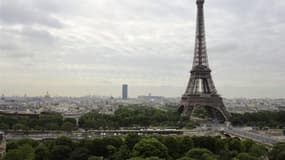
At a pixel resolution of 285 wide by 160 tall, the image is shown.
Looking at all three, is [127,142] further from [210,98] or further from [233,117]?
[233,117]

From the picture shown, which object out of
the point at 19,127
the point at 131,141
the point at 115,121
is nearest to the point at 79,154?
the point at 131,141

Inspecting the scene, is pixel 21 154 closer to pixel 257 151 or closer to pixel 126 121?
pixel 257 151

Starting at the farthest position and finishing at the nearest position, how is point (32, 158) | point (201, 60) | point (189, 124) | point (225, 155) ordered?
1. point (201, 60)
2. point (189, 124)
3. point (225, 155)
4. point (32, 158)

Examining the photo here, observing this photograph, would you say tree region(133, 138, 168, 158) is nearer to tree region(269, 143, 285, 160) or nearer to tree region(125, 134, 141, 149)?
tree region(125, 134, 141, 149)

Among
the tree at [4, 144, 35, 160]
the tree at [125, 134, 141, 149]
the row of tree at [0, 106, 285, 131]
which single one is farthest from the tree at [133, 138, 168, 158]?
the row of tree at [0, 106, 285, 131]

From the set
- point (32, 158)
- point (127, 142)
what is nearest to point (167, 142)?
point (127, 142)

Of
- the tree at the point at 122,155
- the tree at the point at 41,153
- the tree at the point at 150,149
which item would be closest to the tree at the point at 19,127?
the tree at the point at 41,153
